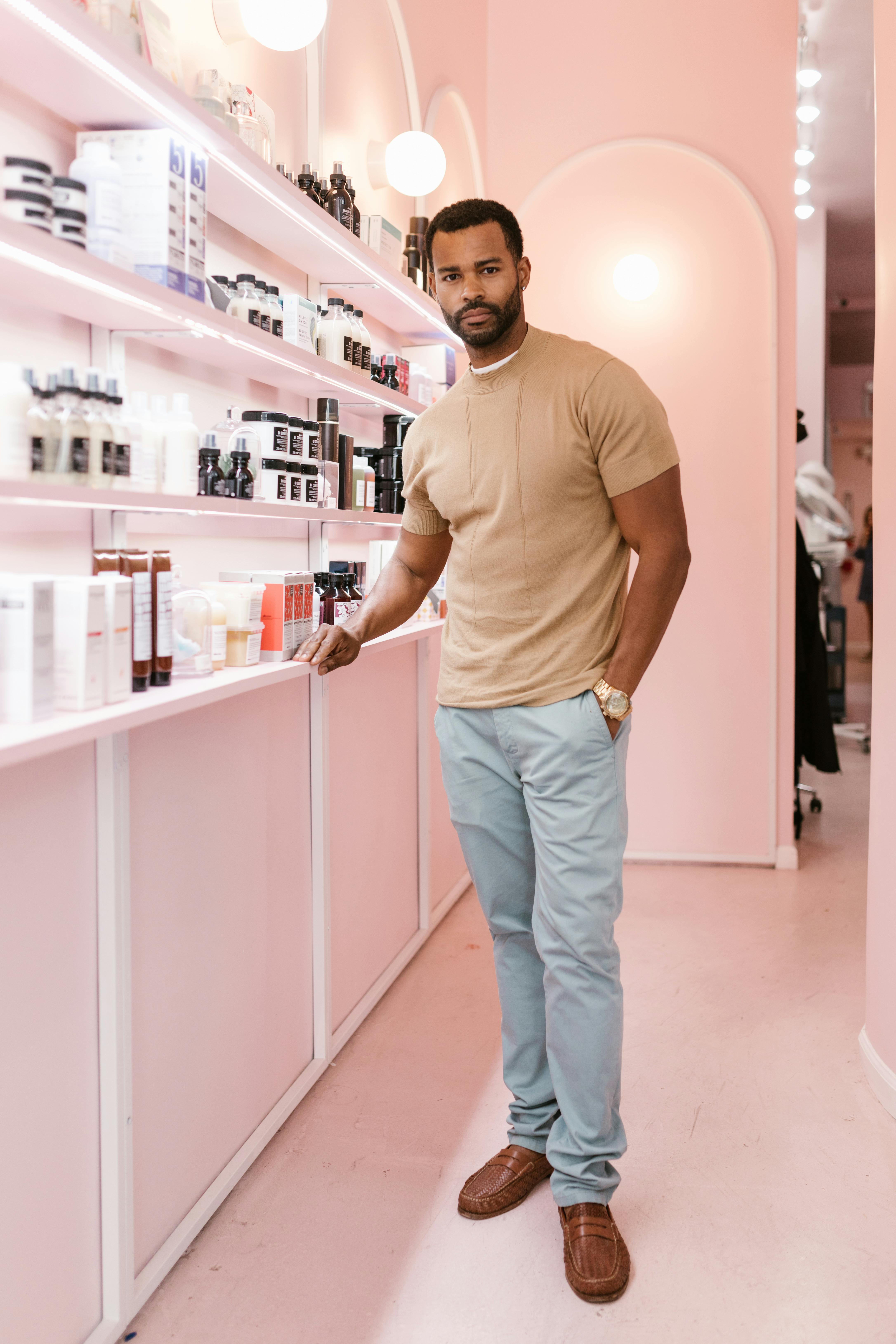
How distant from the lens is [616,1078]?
76.2 inches

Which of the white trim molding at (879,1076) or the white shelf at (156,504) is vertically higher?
the white shelf at (156,504)

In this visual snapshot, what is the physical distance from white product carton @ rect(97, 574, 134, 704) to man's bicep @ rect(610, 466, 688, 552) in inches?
32.9

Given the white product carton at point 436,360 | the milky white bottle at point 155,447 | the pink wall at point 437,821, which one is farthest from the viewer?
the pink wall at point 437,821

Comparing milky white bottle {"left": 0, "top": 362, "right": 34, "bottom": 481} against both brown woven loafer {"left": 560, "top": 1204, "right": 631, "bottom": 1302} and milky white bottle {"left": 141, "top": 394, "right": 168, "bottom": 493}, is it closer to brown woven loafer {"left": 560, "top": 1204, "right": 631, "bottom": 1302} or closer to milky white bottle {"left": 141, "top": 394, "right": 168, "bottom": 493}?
milky white bottle {"left": 141, "top": 394, "right": 168, "bottom": 493}

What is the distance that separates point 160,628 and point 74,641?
0.83ft

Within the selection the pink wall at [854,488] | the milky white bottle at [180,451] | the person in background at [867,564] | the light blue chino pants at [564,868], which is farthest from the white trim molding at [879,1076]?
the pink wall at [854,488]

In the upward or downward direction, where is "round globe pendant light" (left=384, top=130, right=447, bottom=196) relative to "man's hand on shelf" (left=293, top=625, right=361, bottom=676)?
upward

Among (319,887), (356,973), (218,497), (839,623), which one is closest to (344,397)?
(218,497)

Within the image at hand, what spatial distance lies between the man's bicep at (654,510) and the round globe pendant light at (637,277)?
275 centimetres

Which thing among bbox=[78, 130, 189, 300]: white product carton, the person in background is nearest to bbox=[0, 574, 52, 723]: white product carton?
bbox=[78, 130, 189, 300]: white product carton

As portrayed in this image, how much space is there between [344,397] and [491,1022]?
5.63 ft

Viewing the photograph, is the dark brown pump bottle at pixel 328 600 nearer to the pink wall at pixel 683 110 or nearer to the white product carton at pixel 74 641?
the white product carton at pixel 74 641

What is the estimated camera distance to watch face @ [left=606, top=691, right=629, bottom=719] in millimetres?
1842

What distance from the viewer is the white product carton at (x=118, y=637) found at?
4.98 feet
